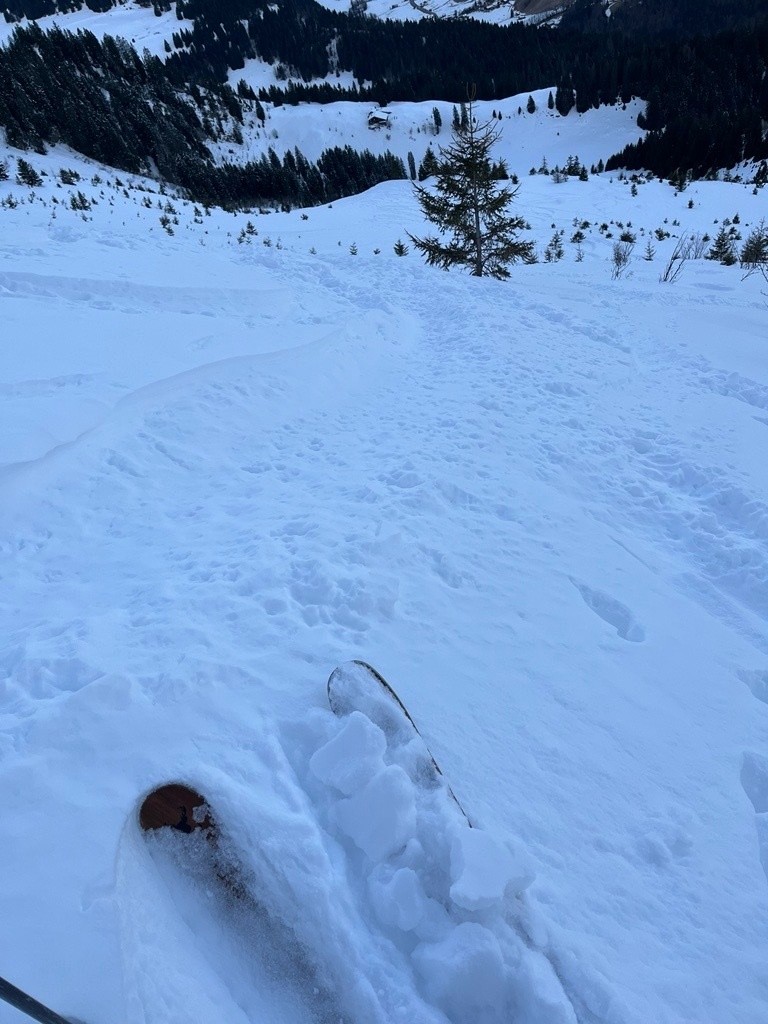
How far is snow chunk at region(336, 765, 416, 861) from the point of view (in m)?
1.84

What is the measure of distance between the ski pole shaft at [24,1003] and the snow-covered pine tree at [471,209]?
13.8 metres

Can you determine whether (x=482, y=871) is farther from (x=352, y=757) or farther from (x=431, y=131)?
(x=431, y=131)

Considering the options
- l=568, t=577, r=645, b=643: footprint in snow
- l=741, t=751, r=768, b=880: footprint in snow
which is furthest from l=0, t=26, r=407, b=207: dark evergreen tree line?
l=741, t=751, r=768, b=880: footprint in snow

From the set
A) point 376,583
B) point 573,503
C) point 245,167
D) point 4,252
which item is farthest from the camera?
point 245,167

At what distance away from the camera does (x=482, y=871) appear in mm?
1700

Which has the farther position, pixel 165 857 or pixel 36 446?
pixel 36 446

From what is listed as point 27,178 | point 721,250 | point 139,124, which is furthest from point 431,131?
point 721,250

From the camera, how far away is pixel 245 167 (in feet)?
144

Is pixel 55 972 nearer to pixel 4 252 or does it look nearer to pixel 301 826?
pixel 301 826

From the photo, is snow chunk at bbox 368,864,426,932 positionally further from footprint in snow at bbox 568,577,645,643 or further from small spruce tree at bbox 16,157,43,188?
small spruce tree at bbox 16,157,43,188

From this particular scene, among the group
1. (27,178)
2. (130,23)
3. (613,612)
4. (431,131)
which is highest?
(130,23)

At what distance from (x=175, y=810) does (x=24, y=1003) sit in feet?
2.72

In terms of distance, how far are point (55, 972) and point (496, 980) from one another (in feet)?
4.31

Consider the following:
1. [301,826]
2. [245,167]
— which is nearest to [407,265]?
[301,826]
